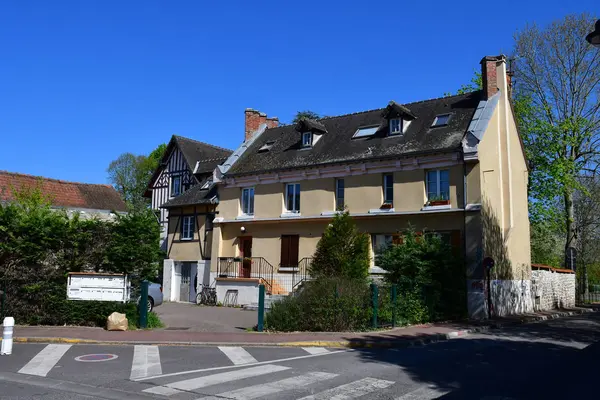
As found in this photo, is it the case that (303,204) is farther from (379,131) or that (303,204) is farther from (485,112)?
(485,112)

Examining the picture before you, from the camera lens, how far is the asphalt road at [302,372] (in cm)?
759

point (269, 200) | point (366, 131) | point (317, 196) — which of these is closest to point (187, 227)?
point (269, 200)

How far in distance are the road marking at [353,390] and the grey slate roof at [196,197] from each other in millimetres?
21009

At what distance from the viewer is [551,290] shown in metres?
27.9

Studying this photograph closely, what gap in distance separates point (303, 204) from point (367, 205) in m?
3.39

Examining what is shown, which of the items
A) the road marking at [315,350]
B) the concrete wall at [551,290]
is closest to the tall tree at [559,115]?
the concrete wall at [551,290]

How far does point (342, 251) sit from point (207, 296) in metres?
8.55

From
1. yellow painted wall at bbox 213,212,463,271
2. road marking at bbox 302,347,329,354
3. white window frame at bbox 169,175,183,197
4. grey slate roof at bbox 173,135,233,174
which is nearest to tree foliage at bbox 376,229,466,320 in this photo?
yellow painted wall at bbox 213,212,463,271

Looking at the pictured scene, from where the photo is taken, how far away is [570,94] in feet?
107

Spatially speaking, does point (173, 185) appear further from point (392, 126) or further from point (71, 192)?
point (392, 126)

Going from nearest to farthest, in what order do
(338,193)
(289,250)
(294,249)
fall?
1. (338,193)
2. (294,249)
3. (289,250)

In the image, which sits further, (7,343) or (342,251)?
(342,251)

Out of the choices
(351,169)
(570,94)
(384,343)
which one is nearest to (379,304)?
(384,343)

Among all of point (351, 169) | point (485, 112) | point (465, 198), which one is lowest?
point (465, 198)
